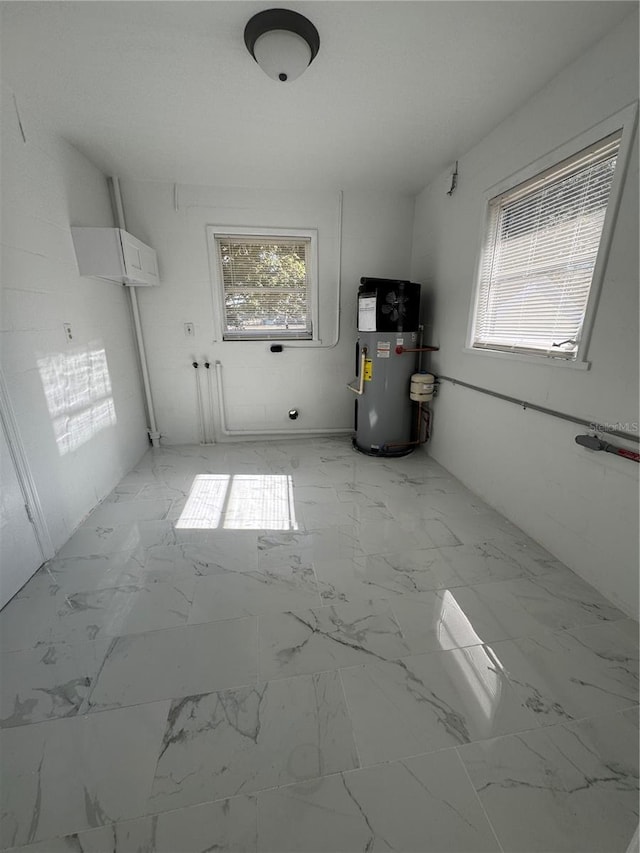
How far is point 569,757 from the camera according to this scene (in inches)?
42.4

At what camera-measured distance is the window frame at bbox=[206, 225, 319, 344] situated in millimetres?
3270

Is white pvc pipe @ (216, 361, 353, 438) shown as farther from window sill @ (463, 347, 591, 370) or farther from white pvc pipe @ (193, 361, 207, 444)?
window sill @ (463, 347, 591, 370)

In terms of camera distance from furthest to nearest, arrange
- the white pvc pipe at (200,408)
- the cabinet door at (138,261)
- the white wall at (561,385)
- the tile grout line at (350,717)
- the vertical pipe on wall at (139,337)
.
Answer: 1. the white pvc pipe at (200,408)
2. the vertical pipe on wall at (139,337)
3. the cabinet door at (138,261)
4. the white wall at (561,385)
5. the tile grout line at (350,717)

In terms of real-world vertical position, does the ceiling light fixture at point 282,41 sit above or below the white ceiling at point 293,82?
below

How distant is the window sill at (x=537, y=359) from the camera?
1745 mm

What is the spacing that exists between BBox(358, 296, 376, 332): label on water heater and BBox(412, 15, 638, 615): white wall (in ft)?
2.15

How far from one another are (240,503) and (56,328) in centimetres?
168

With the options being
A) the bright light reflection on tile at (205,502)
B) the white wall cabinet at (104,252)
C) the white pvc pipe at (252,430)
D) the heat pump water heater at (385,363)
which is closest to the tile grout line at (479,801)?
the bright light reflection on tile at (205,502)

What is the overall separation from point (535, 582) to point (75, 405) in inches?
120

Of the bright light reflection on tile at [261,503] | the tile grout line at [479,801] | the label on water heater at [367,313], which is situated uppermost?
the label on water heater at [367,313]

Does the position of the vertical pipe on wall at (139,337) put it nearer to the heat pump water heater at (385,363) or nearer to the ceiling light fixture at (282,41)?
the ceiling light fixture at (282,41)

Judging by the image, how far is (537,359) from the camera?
199 cm

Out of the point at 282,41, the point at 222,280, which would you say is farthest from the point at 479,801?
the point at 222,280

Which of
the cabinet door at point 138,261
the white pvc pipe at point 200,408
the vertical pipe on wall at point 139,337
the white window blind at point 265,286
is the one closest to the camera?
the cabinet door at point 138,261
